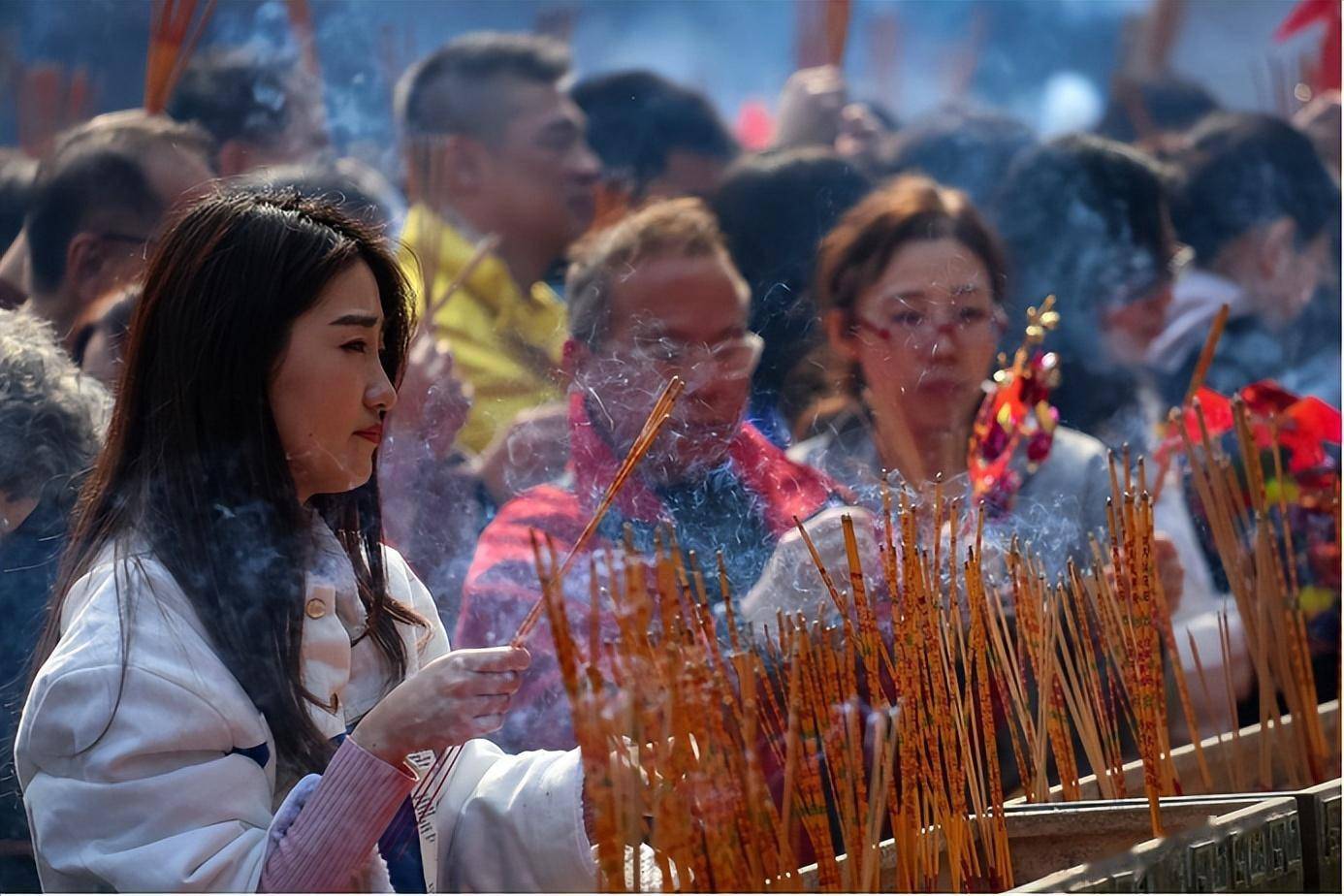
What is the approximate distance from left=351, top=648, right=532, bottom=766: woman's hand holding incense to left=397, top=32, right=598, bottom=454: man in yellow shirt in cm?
142

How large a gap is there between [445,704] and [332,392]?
1.07 ft

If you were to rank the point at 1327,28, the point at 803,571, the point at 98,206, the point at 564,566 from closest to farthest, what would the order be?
the point at 564,566 → the point at 803,571 → the point at 98,206 → the point at 1327,28

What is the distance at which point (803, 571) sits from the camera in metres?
2.07

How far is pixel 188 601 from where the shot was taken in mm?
1596

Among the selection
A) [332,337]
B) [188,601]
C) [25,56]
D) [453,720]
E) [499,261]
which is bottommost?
[453,720]

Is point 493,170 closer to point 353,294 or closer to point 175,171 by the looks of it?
point 175,171

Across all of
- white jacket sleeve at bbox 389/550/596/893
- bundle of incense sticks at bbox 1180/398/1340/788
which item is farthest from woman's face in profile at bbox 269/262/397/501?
bundle of incense sticks at bbox 1180/398/1340/788

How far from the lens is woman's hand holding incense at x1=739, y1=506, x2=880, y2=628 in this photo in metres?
2.05

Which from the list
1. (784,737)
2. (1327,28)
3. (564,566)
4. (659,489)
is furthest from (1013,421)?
(1327,28)

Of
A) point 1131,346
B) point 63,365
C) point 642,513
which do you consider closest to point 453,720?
point 642,513

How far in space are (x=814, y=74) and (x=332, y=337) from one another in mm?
2251

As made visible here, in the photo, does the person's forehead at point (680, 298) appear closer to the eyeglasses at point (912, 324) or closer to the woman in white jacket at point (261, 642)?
the eyeglasses at point (912, 324)

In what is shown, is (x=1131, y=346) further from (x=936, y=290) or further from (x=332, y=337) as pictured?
(x=332, y=337)

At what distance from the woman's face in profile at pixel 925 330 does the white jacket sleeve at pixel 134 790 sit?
1.04 m
